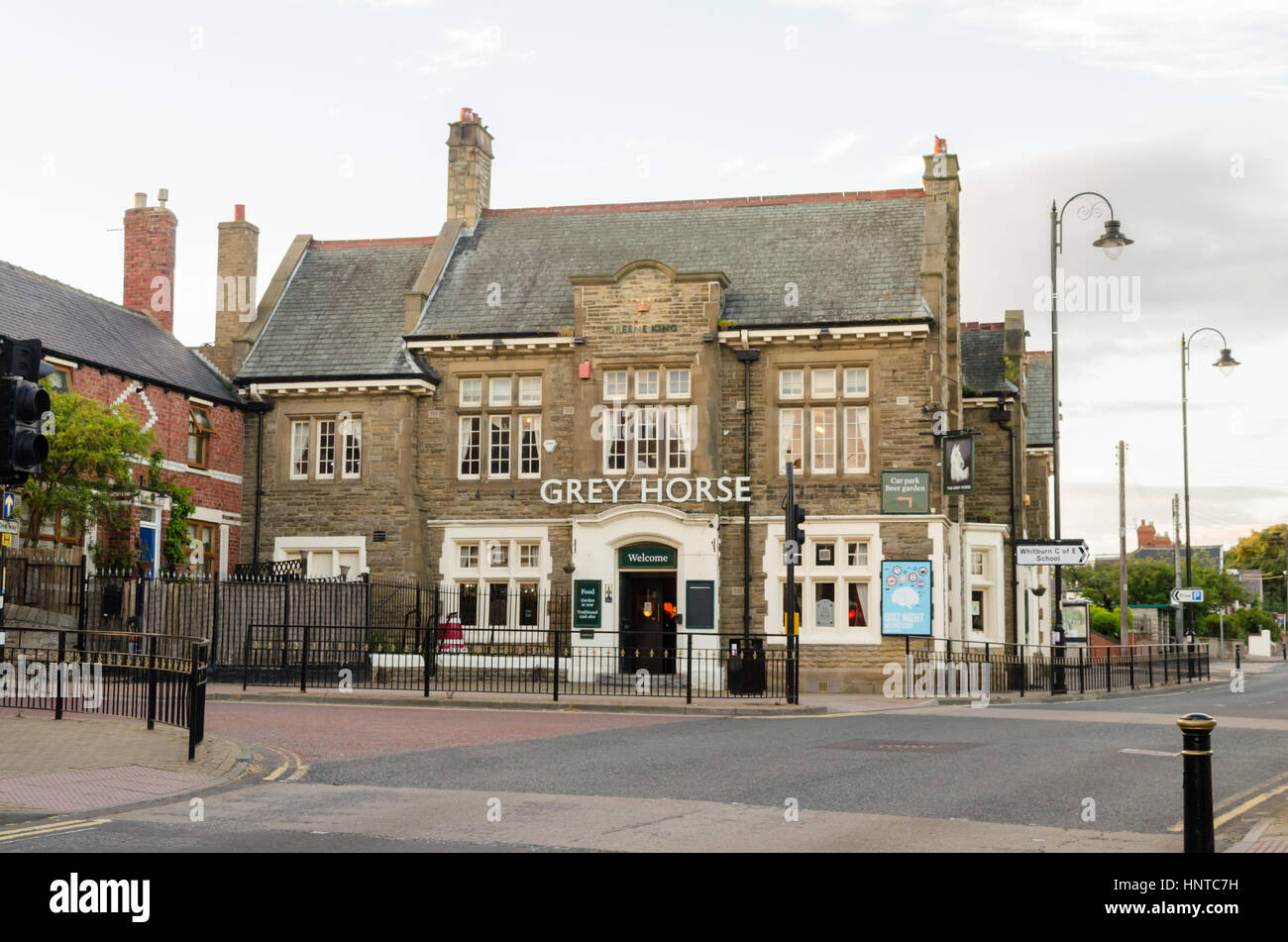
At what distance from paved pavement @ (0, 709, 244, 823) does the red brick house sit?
11.9 metres

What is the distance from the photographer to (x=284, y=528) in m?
33.2

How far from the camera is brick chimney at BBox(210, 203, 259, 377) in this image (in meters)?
35.5

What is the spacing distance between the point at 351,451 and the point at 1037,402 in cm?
2344

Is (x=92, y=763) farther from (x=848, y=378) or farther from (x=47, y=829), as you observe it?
(x=848, y=378)

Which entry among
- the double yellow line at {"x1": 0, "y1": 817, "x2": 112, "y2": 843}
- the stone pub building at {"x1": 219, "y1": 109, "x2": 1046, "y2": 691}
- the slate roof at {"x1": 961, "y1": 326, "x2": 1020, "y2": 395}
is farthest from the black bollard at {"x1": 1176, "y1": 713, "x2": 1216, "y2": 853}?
the slate roof at {"x1": 961, "y1": 326, "x2": 1020, "y2": 395}

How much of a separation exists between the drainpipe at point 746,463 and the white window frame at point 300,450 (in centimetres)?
1103

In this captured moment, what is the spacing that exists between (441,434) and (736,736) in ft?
55.7

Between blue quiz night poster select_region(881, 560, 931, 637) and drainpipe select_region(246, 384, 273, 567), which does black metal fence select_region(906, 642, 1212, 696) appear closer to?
blue quiz night poster select_region(881, 560, 931, 637)

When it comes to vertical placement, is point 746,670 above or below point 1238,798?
above

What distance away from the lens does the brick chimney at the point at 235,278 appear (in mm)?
35500

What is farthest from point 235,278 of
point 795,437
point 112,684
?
point 112,684

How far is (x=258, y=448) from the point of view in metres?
33.7

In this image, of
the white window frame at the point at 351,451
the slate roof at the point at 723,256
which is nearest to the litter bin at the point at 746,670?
the slate roof at the point at 723,256
